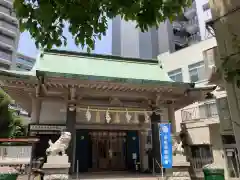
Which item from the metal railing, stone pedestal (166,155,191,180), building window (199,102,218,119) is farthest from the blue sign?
building window (199,102,218,119)

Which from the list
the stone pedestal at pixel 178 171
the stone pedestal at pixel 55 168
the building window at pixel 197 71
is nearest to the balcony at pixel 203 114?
the building window at pixel 197 71

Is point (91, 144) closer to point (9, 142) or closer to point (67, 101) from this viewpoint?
point (67, 101)

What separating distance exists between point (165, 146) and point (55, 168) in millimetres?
4658

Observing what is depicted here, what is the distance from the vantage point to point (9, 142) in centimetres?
915

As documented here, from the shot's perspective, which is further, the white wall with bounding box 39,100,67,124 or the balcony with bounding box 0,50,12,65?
the balcony with bounding box 0,50,12,65

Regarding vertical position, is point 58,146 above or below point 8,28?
below

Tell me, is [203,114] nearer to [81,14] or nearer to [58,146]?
[58,146]

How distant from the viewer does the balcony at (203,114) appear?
17077 mm

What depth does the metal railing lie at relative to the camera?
58.1 feet

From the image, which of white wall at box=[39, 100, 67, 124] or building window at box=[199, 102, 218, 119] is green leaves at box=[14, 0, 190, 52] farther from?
building window at box=[199, 102, 218, 119]

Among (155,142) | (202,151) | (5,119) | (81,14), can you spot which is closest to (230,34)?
(81,14)

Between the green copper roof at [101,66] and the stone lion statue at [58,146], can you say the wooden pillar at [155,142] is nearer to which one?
the green copper roof at [101,66]

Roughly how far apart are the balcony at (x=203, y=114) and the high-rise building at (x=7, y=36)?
43.2 m

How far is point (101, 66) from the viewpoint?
43.4 ft
